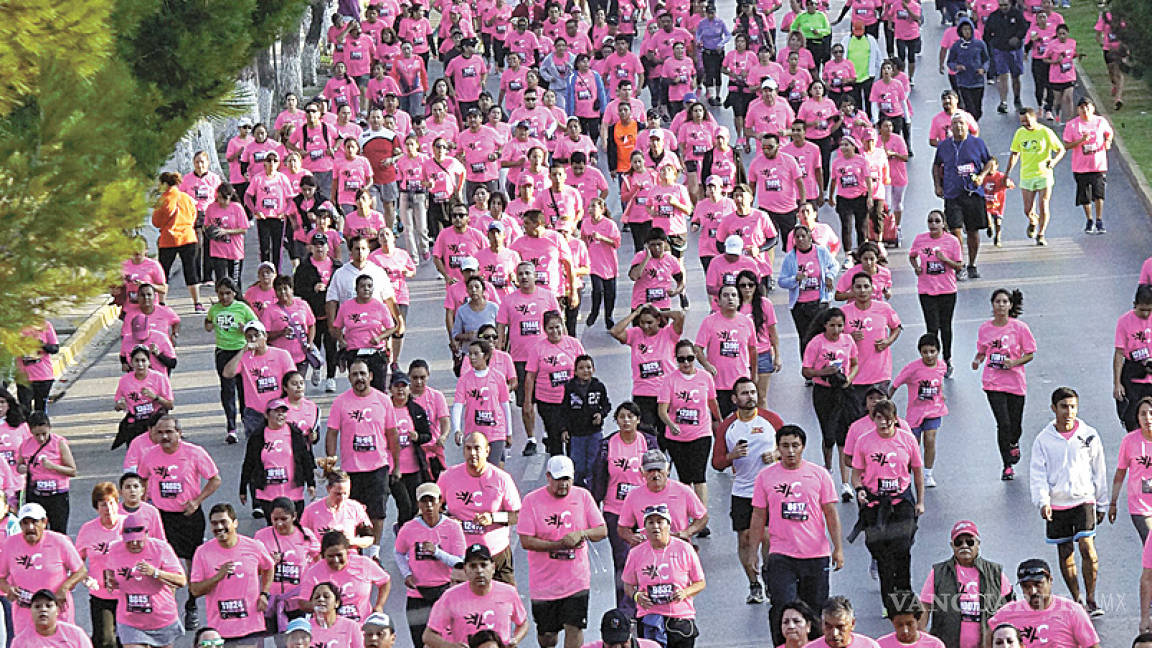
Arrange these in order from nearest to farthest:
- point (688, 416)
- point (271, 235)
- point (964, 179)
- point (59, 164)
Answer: point (59, 164), point (688, 416), point (964, 179), point (271, 235)

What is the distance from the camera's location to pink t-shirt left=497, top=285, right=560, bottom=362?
716 inches

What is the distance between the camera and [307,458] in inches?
617

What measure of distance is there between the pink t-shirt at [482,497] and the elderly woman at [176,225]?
945 centimetres

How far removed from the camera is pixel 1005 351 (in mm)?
16719

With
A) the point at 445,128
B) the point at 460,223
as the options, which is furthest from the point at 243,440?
the point at 445,128

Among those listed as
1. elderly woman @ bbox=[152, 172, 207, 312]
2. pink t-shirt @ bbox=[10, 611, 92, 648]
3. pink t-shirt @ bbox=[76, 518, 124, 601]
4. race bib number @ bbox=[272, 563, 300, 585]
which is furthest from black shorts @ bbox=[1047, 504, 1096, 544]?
elderly woman @ bbox=[152, 172, 207, 312]

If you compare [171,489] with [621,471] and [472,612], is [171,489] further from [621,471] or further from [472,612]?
[472,612]

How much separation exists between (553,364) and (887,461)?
359 cm

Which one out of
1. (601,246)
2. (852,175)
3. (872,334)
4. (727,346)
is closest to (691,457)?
(727,346)

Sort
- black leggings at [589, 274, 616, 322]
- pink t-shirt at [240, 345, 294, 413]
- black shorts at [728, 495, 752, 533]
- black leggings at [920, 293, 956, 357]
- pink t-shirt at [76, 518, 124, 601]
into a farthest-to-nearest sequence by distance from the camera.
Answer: black leggings at [589, 274, 616, 322]
black leggings at [920, 293, 956, 357]
pink t-shirt at [240, 345, 294, 413]
black shorts at [728, 495, 752, 533]
pink t-shirt at [76, 518, 124, 601]

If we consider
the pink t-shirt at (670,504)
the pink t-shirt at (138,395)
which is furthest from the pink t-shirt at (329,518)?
the pink t-shirt at (138,395)

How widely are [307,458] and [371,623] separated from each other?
3583 millimetres

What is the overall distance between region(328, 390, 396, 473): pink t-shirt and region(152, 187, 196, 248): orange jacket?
25.3ft

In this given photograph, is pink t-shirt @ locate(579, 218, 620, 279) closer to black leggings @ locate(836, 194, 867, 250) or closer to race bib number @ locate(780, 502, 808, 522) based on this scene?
black leggings @ locate(836, 194, 867, 250)
